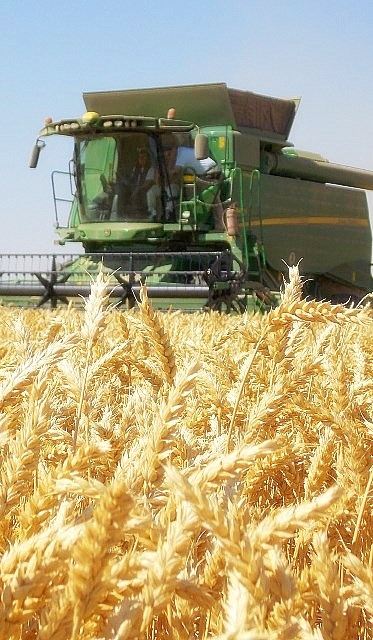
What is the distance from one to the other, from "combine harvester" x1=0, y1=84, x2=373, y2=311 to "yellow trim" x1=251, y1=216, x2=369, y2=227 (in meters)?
0.04

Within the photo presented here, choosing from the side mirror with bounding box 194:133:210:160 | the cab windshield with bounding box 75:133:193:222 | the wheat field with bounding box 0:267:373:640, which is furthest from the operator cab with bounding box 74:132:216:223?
the wheat field with bounding box 0:267:373:640

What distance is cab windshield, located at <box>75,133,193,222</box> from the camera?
44.6 ft

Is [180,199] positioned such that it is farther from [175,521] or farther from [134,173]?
[175,521]

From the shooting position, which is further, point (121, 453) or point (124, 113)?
point (124, 113)

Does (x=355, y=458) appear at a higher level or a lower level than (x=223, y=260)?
higher

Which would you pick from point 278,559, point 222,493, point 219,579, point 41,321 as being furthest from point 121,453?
point 41,321

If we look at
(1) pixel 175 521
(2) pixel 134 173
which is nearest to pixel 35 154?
(2) pixel 134 173

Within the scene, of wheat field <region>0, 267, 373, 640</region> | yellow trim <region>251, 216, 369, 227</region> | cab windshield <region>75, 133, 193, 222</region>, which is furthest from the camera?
yellow trim <region>251, 216, 369, 227</region>

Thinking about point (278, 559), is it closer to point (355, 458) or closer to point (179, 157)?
point (355, 458)

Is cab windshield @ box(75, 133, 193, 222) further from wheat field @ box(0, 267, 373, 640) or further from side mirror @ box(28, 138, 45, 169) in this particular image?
wheat field @ box(0, 267, 373, 640)

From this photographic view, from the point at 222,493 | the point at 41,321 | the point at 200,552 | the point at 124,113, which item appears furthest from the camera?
the point at 124,113

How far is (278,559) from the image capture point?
0.95 m

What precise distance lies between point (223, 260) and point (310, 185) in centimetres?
482

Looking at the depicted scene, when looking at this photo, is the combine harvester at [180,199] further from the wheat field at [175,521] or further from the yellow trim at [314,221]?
the wheat field at [175,521]
